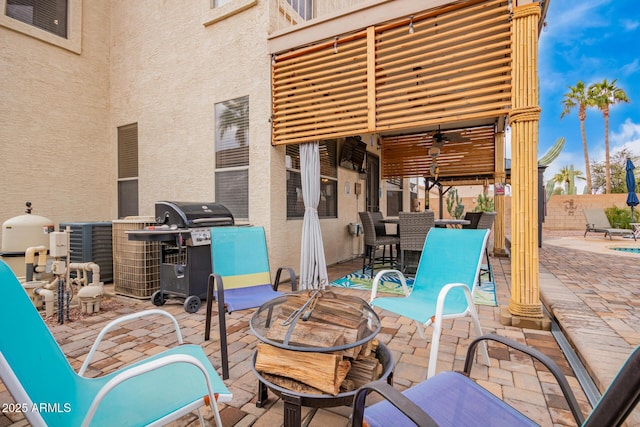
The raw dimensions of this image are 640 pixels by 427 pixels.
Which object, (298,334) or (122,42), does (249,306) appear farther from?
(122,42)

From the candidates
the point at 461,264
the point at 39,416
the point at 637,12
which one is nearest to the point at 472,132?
the point at 461,264

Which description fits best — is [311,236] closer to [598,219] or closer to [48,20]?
[48,20]

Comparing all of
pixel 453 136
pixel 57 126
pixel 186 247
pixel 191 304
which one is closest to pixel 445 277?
pixel 191 304

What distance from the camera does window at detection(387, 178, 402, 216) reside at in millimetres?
10086

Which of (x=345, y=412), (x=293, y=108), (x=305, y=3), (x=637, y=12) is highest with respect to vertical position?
(x=637, y=12)

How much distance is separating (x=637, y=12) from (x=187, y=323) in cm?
6995

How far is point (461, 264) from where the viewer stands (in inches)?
103

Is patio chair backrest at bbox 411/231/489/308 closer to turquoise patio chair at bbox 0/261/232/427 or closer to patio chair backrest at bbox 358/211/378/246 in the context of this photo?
turquoise patio chair at bbox 0/261/232/427

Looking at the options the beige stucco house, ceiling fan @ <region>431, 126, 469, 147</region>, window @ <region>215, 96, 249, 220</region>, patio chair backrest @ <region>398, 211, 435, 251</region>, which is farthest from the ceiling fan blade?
window @ <region>215, 96, 249, 220</region>

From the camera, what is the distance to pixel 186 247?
3650 mm

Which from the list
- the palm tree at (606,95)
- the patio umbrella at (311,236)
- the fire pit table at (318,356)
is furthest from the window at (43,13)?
the palm tree at (606,95)

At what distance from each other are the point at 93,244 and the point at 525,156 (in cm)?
605

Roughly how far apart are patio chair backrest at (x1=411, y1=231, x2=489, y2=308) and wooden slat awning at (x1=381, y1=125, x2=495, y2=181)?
5848 mm

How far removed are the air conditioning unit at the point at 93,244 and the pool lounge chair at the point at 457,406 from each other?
528cm
